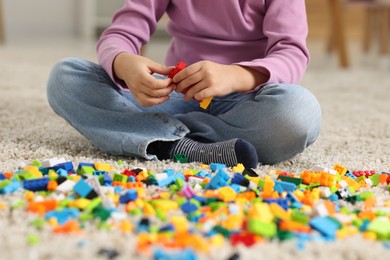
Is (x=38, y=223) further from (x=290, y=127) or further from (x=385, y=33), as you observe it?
(x=385, y=33)

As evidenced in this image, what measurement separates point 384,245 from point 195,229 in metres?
0.19

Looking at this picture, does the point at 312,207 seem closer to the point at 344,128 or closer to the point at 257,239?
the point at 257,239

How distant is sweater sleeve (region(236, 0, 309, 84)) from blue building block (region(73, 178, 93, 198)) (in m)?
0.39

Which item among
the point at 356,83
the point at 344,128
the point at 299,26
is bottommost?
the point at 356,83

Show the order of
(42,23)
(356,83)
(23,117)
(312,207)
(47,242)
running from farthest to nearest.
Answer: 1. (42,23)
2. (356,83)
3. (23,117)
4. (312,207)
5. (47,242)

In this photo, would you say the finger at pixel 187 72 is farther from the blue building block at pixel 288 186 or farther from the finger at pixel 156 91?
the blue building block at pixel 288 186

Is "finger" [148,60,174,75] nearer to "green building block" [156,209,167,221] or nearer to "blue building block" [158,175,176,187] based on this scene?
"blue building block" [158,175,176,187]

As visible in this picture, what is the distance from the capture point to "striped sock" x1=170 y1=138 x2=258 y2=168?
87 cm

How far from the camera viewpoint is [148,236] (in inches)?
22.2

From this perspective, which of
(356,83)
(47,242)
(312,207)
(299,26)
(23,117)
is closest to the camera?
(47,242)

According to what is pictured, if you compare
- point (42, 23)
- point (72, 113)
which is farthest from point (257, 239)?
point (42, 23)

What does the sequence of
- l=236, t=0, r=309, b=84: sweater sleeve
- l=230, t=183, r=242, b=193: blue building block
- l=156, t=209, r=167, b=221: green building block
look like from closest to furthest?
l=156, t=209, r=167, b=221: green building block < l=230, t=183, r=242, b=193: blue building block < l=236, t=0, r=309, b=84: sweater sleeve

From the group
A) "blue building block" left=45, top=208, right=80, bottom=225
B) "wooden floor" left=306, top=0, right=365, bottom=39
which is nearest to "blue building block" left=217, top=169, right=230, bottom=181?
"blue building block" left=45, top=208, right=80, bottom=225

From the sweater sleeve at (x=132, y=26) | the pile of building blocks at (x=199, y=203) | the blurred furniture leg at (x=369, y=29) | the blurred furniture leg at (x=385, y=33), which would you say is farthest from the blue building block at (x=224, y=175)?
the blurred furniture leg at (x=369, y=29)
